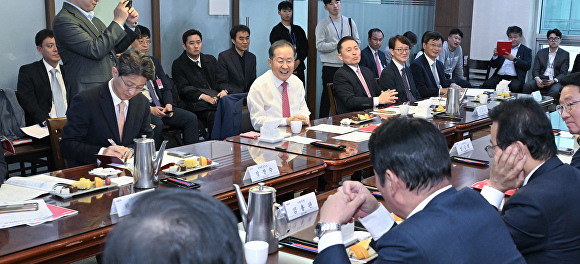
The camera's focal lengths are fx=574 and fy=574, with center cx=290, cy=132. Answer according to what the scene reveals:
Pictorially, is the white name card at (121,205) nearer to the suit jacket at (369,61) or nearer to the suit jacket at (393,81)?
the suit jacket at (393,81)

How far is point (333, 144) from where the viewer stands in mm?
3100

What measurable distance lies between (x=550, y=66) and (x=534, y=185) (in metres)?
7.29

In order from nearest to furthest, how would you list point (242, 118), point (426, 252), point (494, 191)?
point (426, 252)
point (494, 191)
point (242, 118)

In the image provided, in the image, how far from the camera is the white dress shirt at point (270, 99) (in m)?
3.97

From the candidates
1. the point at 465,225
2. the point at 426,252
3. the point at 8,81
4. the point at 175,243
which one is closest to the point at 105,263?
the point at 175,243

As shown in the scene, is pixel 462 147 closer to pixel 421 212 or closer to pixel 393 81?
pixel 421 212

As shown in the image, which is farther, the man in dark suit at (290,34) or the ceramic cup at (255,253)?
the man in dark suit at (290,34)

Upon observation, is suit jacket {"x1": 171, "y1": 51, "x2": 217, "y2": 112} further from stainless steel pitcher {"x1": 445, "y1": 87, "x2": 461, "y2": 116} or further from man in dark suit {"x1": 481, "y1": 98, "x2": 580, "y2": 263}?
man in dark suit {"x1": 481, "y1": 98, "x2": 580, "y2": 263}

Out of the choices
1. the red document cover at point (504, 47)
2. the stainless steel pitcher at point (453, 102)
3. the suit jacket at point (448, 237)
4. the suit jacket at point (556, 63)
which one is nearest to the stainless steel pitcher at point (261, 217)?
the suit jacket at point (448, 237)

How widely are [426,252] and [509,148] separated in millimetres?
794

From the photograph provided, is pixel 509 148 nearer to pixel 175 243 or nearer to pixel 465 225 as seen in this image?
pixel 465 225

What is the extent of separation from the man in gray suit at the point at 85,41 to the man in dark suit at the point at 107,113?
28.1 inches

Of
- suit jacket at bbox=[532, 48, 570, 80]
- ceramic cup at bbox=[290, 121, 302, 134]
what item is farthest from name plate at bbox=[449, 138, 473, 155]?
suit jacket at bbox=[532, 48, 570, 80]

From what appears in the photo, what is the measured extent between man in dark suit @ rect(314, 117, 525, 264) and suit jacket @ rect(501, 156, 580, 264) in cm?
29
